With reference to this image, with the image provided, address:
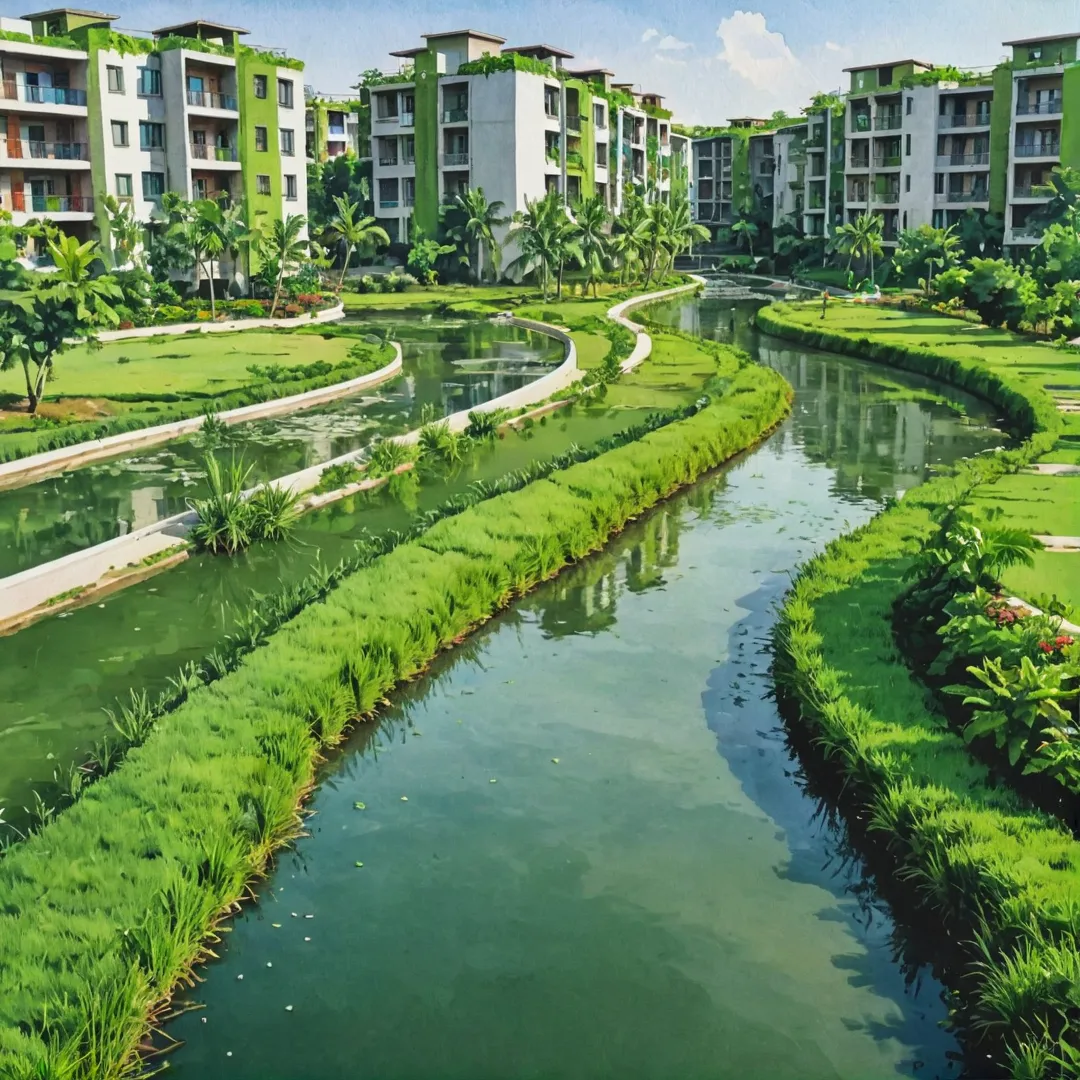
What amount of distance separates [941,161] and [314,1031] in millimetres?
82142

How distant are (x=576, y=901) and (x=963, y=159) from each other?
79.5 meters

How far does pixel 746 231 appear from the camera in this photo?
357 feet

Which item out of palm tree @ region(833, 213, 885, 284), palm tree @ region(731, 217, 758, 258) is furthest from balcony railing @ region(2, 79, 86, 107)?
palm tree @ region(731, 217, 758, 258)

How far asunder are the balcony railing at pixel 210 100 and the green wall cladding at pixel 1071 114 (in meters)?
44.1

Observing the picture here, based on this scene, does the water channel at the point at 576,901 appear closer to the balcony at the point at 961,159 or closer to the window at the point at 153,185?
the window at the point at 153,185

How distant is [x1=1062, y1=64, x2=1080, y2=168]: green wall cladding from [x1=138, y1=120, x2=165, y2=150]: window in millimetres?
47332

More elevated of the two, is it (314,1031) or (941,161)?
(941,161)

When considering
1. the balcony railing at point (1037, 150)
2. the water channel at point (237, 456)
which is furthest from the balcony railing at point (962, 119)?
the water channel at point (237, 456)

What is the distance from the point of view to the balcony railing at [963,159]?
80562 mm

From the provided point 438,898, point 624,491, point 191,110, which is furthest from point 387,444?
point 191,110

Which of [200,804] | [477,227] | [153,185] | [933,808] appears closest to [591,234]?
[477,227]

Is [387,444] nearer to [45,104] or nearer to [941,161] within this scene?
[45,104]

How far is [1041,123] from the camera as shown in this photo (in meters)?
74.6

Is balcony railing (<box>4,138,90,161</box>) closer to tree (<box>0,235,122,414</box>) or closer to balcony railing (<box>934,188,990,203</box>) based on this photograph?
tree (<box>0,235,122,414</box>)
